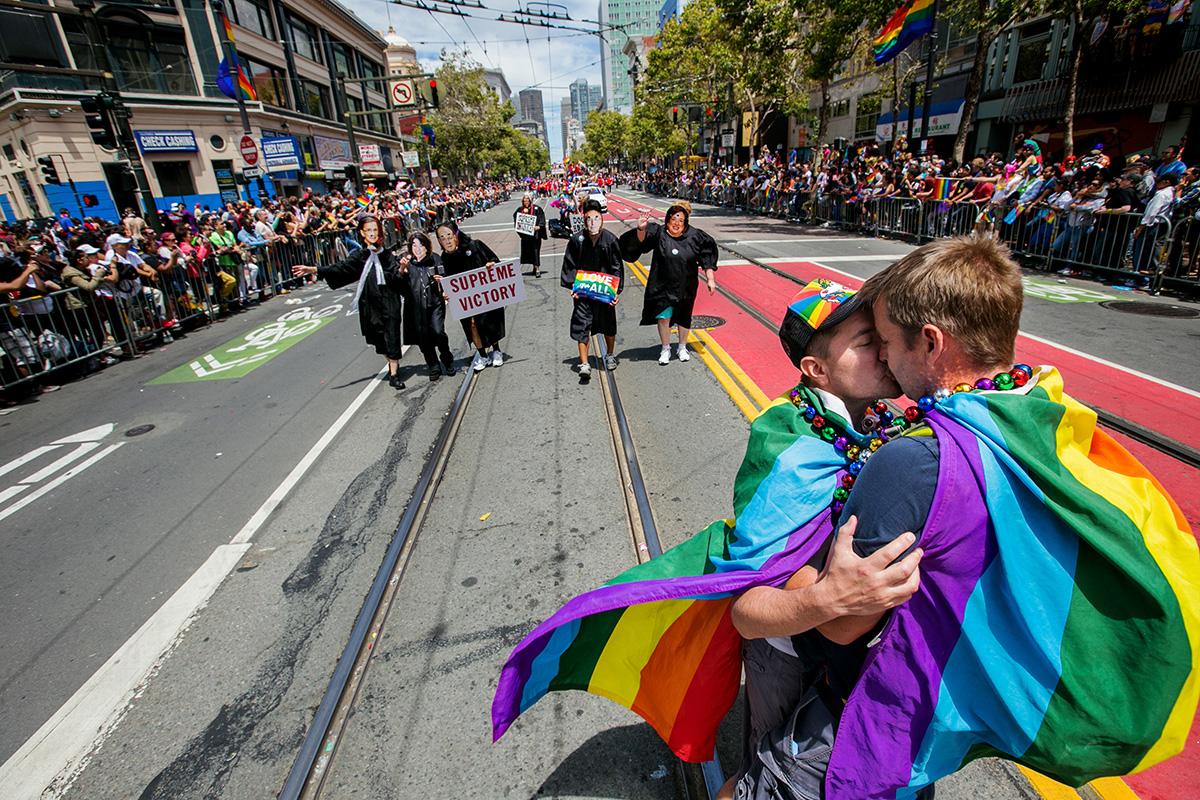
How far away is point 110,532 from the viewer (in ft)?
14.8

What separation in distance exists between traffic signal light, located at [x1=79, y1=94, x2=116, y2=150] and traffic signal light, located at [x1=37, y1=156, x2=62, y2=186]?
1377 centimetres

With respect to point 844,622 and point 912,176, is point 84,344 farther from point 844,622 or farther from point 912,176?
point 912,176

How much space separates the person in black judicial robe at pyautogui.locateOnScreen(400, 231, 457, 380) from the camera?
23.7 feet

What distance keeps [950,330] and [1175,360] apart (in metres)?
7.51

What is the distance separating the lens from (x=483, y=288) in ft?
24.1

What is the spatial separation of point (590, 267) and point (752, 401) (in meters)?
2.45

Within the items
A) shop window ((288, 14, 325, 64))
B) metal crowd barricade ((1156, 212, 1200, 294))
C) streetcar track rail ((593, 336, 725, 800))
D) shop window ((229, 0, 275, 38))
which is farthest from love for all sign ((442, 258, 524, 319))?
shop window ((288, 14, 325, 64))

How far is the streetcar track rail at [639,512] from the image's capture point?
7.29 ft

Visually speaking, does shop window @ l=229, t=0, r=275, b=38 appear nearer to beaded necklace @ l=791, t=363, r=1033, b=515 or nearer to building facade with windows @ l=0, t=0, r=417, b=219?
building facade with windows @ l=0, t=0, r=417, b=219

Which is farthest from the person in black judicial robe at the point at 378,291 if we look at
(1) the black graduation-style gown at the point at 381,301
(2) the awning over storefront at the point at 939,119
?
(2) the awning over storefront at the point at 939,119

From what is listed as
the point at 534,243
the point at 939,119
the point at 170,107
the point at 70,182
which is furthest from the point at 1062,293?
the point at 170,107

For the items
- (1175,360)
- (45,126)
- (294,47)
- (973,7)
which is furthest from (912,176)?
(294,47)

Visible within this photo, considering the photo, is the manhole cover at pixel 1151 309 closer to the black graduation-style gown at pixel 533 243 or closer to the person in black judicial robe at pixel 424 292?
the person in black judicial robe at pixel 424 292

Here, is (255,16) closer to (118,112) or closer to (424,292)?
(118,112)
